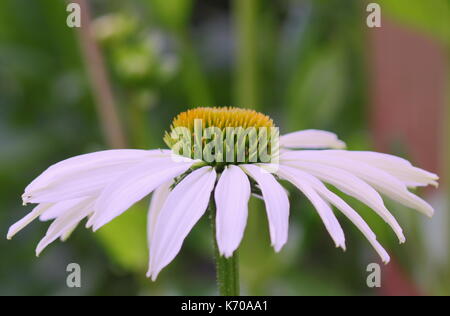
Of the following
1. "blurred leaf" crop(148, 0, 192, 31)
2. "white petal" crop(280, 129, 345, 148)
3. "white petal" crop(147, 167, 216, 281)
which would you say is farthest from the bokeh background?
"white petal" crop(147, 167, 216, 281)

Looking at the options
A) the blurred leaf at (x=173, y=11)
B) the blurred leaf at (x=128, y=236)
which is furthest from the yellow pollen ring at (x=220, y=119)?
the blurred leaf at (x=173, y=11)

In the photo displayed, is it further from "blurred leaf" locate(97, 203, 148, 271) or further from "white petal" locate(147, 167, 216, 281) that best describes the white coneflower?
"blurred leaf" locate(97, 203, 148, 271)

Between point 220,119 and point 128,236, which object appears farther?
point 128,236

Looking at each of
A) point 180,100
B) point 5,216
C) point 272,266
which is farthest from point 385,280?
point 5,216

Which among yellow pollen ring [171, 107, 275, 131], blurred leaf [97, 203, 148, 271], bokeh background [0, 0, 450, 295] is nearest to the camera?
yellow pollen ring [171, 107, 275, 131]

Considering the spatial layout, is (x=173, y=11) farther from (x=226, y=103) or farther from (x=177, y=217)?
(x=177, y=217)

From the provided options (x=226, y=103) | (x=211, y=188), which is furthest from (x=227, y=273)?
(x=226, y=103)

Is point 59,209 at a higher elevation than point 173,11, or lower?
lower
